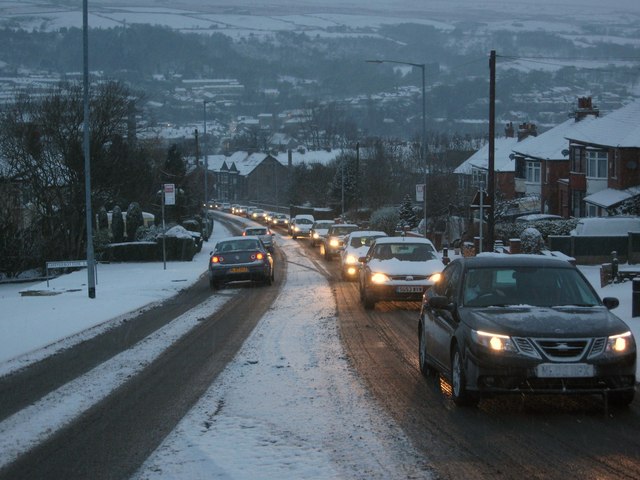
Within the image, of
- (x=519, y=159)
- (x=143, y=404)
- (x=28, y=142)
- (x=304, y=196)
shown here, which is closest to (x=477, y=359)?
(x=143, y=404)

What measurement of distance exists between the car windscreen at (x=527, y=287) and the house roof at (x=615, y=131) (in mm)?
35906

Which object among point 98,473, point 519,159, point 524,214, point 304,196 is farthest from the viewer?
point 304,196

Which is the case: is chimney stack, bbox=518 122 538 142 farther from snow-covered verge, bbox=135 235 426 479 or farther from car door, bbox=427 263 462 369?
car door, bbox=427 263 462 369

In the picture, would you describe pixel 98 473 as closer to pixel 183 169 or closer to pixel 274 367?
pixel 274 367

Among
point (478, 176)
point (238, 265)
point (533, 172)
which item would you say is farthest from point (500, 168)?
point (238, 265)

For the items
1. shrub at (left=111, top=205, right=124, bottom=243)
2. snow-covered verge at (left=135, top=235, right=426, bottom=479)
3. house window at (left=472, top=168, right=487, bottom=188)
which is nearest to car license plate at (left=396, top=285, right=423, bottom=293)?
snow-covered verge at (left=135, top=235, right=426, bottom=479)

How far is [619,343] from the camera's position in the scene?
8547mm

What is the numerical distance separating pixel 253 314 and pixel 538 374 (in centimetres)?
1086

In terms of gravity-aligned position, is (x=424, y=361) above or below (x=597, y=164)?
below

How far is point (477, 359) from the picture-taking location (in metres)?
8.66

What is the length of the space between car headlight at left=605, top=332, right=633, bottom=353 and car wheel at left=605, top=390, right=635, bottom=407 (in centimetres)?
47

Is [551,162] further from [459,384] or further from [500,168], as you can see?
[459,384]

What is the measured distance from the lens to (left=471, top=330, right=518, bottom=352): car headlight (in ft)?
28.0

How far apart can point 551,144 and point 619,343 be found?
55762 millimetres
